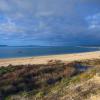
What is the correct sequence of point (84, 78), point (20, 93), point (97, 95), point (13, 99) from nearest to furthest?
point (97, 95)
point (13, 99)
point (20, 93)
point (84, 78)

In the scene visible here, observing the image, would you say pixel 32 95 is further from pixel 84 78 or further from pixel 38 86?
pixel 84 78

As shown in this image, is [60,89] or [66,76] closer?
[60,89]

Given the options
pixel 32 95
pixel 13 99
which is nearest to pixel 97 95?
pixel 32 95

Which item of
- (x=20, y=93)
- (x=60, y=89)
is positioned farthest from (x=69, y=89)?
(x=20, y=93)

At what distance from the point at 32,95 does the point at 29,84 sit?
103 inches

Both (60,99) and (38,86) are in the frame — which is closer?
(60,99)

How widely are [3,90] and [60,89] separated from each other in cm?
314

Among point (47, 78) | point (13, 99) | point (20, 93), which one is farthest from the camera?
point (47, 78)

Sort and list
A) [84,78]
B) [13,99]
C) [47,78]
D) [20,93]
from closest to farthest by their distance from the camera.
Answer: [13,99], [20,93], [84,78], [47,78]

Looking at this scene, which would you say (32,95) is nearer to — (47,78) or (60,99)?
(60,99)

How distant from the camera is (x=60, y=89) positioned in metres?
12.8

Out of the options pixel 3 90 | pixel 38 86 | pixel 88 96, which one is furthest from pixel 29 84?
pixel 88 96

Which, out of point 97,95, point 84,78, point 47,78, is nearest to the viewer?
point 97,95

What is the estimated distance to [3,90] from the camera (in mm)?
13469
